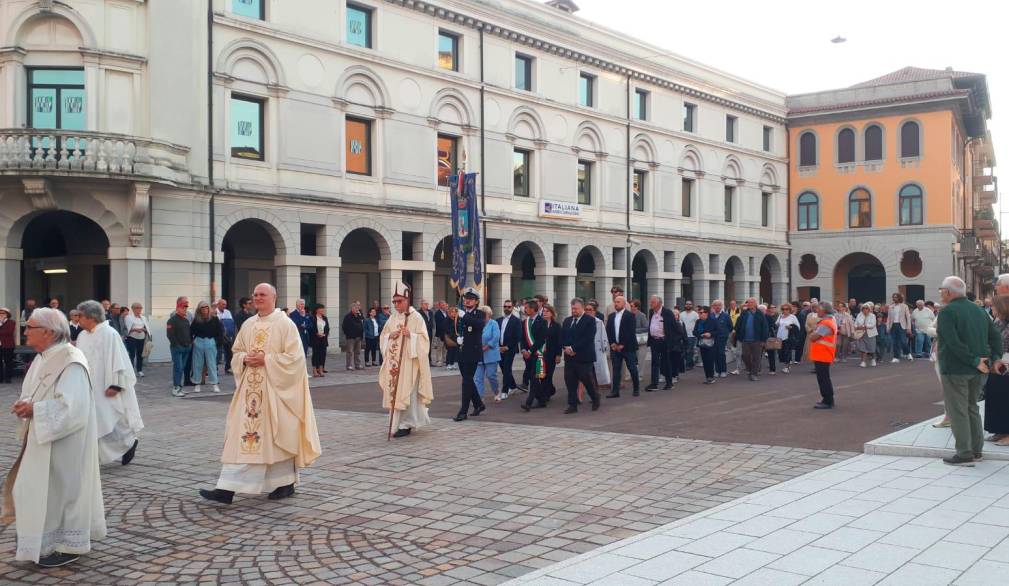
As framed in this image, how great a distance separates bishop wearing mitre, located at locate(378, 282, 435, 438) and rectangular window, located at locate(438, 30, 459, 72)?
70.7 ft

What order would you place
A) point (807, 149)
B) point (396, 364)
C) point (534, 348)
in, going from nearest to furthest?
1. point (396, 364)
2. point (534, 348)
3. point (807, 149)

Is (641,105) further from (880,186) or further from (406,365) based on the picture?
(406,365)

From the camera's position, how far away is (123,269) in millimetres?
22516

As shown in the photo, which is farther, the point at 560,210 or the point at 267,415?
the point at 560,210

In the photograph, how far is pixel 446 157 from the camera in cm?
3136

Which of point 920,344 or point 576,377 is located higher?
point 576,377

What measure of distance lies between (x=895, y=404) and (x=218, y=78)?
19754 millimetres

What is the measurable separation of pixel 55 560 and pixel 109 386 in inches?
139

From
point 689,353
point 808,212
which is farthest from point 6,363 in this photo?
point 808,212

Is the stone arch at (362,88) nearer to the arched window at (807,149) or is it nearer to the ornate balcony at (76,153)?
the ornate balcony at (76,153)

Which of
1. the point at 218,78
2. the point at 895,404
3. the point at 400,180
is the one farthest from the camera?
the point at 400,180

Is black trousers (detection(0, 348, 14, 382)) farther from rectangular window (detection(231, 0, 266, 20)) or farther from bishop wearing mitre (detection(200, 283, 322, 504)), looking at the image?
bishop wearing mitre (detection(200, 283, 322, 504))

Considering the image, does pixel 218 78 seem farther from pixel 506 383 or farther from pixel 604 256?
pixel 604 256

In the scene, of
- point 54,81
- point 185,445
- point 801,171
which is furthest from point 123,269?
point 801,171
